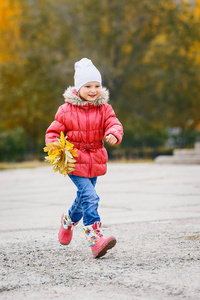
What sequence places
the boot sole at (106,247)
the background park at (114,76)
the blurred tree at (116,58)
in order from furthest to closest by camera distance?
1. the blurred tree at (116,58)
2. the background park at (114,76)
3. the boot sole at (106,247)

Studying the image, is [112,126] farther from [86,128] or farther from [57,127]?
[57,127]

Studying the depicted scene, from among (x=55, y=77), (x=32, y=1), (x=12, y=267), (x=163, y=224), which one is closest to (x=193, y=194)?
(x=163, y=224)

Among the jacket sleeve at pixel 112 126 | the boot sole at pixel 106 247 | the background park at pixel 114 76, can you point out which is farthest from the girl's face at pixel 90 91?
the background park at pixel 114 76

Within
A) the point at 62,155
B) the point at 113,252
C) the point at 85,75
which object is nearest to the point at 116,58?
the point at 85,75

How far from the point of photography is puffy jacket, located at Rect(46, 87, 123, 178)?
195 inches

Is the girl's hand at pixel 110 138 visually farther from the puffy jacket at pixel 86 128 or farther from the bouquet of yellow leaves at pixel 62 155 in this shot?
the bouquet of yellow leaves at pixel 62 155

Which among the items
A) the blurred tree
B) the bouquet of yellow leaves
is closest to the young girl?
the bouquet of yellow leaves

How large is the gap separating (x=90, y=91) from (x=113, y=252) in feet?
4.64

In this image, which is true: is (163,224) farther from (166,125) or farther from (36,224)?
(166,125)

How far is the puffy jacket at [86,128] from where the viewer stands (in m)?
4.95

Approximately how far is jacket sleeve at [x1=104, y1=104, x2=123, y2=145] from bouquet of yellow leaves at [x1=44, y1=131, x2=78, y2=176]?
34 centimetres

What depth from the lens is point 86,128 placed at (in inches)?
196

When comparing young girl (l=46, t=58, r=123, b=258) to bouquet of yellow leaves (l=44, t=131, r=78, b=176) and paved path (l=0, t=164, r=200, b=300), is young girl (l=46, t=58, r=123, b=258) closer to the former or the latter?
bouquet of yellow leaves (l=44, t=131, r=78, b=176)

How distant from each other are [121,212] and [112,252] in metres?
2.56
